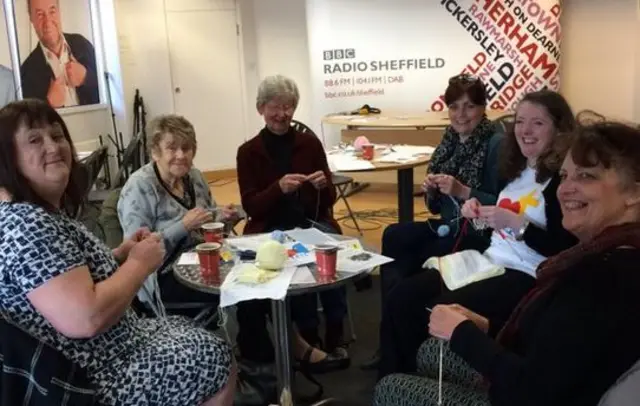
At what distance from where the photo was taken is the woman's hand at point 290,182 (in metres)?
2.98

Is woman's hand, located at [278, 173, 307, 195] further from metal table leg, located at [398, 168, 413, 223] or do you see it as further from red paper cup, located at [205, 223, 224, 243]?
metal table leg, located at [398, 168, 413, 223]

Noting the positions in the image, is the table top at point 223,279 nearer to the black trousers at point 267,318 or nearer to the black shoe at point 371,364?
the black trousers at point 267,318

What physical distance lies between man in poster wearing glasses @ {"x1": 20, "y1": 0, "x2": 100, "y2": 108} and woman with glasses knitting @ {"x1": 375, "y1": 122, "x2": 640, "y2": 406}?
5323 mm

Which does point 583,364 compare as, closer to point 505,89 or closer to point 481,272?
point 481,272

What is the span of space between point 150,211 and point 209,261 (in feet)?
2.14

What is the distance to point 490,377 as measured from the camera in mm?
1439

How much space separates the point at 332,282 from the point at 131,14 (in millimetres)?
5938

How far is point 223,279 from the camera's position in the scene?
A: 6.93 ft

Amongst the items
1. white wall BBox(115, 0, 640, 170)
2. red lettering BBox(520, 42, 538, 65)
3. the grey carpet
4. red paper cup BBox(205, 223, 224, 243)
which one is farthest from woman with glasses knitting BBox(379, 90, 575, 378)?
white wall BBox(115, 0, 640, 170)

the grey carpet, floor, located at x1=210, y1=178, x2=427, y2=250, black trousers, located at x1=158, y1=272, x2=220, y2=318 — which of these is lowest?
the grey carpet

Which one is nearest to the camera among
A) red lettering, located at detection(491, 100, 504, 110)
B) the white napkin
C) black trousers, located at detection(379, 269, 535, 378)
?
the white napkin

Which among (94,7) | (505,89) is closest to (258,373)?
(505,89)

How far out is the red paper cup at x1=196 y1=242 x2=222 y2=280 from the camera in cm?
213

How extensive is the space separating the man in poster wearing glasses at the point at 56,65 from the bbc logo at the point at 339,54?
244cm
